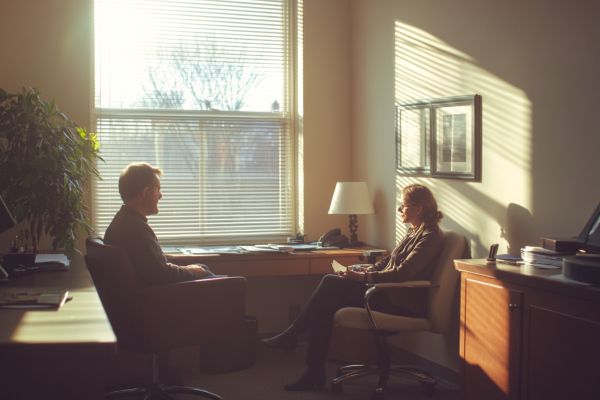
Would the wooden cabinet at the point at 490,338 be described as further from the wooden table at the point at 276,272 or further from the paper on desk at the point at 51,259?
the paper on desk at the point at 51,259

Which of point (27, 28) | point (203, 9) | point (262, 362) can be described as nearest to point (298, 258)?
point (262, 362)

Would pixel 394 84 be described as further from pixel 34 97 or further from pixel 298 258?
pixel 34 97

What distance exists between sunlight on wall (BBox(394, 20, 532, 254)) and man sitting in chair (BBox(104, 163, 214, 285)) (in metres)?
1.64

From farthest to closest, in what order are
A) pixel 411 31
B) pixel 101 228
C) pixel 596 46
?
pixel 101 228, pixel 411 31, pixel 596 46

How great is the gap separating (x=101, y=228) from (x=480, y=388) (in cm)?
310

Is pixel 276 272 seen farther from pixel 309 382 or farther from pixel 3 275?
pixel 3 275

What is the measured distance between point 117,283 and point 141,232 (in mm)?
298

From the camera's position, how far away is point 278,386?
452 centimetres

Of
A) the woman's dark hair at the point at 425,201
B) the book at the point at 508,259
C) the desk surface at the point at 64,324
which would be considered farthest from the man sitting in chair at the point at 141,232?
the book at the point at 508,259

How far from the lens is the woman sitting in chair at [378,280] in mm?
4219

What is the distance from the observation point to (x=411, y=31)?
16.3ft

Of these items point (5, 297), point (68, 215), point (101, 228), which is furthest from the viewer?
point (101, 228)

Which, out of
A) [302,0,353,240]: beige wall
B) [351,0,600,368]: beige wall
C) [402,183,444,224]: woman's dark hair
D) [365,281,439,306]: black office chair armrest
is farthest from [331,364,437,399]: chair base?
[302,0,353,240]: beige wall

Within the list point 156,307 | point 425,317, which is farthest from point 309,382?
point 156,307
